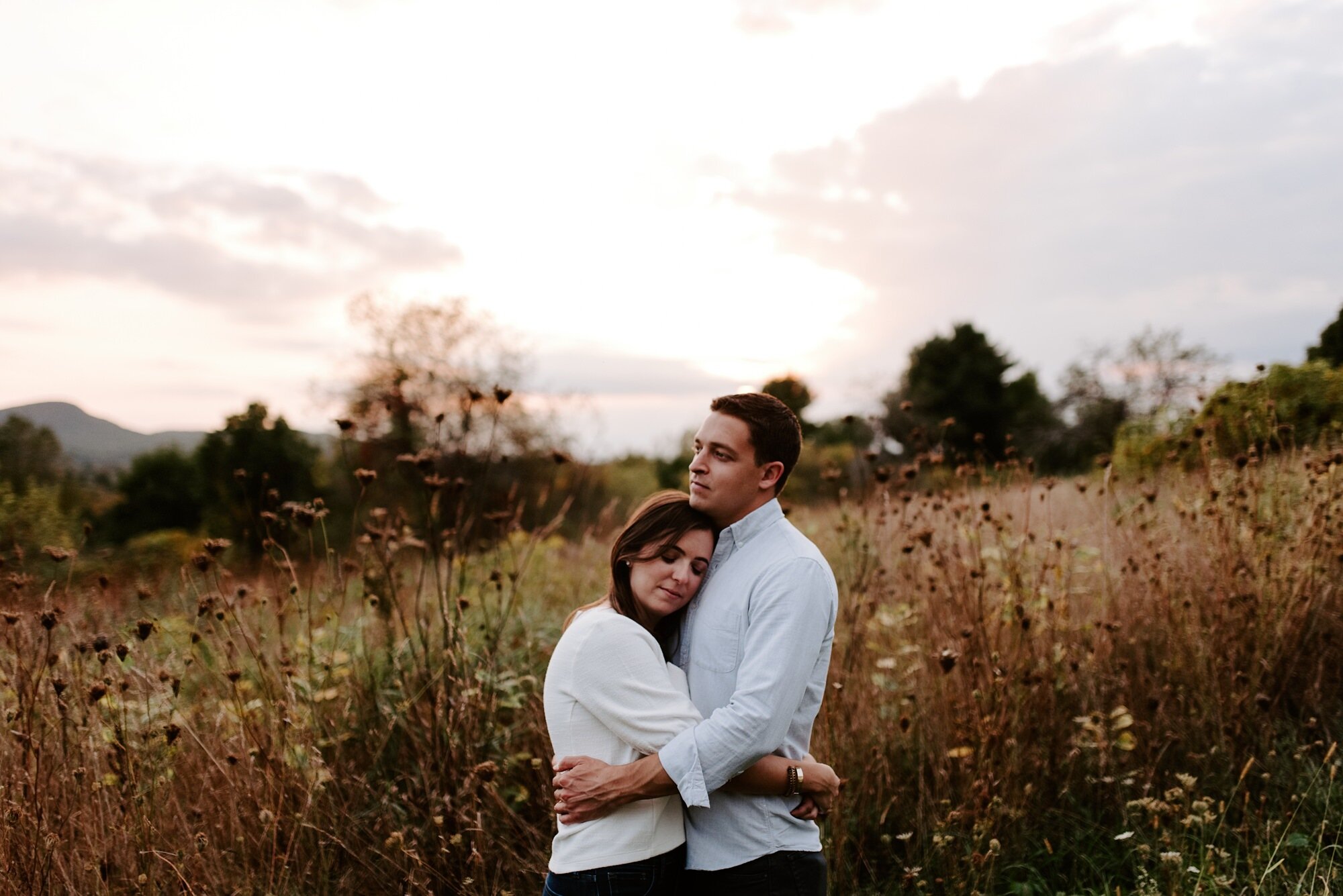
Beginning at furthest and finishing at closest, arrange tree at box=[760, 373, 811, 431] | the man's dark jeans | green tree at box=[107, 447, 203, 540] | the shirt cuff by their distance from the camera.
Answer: tree at box=[760, 373, 811, 431]
green tree at box=[107, 447, 203, 540]
the man's dark jeans
the shirt cuff

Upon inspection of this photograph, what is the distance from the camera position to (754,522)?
236cm

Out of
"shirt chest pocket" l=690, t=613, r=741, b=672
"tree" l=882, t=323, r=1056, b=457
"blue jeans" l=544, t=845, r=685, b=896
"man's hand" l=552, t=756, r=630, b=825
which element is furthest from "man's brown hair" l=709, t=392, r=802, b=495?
"tree" l=882, t=323, r=1056, b=457

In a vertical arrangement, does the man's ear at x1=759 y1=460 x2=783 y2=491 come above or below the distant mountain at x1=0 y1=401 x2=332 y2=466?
below

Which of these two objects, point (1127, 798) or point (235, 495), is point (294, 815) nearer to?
point (1127, 798)

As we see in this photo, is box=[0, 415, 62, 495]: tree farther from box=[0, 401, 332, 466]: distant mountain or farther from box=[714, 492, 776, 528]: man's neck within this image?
box=[714, 492, 776, 528]: man's neck

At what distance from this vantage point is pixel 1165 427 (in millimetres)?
9984

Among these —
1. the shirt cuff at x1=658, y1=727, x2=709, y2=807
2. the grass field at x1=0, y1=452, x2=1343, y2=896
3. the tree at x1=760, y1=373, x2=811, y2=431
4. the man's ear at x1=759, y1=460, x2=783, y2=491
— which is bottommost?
→ the grass field at x1=0, y1=452, x2=1343, y2=896

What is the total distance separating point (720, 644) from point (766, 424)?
58 cm

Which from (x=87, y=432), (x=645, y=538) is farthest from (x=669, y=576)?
(x=87, y=432)

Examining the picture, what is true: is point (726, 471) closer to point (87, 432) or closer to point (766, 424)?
point (766, 424)

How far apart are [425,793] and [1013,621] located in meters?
2.62

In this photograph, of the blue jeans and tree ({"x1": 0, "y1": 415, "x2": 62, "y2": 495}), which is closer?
the blue jeans

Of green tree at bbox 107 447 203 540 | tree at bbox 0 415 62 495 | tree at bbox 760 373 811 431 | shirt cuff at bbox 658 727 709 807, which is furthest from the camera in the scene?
tree at bbox 760 373 811 431

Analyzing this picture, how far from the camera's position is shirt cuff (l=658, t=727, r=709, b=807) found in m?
1.98
